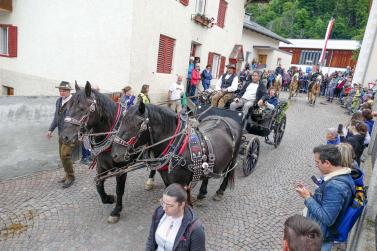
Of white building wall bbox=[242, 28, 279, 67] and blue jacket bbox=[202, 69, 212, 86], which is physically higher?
white building wall bbox=[242, 28, 279, 67]

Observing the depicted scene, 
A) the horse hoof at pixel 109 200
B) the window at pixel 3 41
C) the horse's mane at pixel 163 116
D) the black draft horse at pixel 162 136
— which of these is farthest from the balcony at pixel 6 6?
the horse's mane at pixel 163 116

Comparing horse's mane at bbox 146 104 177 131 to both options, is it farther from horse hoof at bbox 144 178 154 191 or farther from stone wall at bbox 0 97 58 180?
stone wall at bbox 0 97 58 180

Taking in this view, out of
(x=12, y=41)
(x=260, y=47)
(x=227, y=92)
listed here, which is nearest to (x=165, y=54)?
(x=227, y=92)

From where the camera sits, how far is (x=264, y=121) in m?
7.17

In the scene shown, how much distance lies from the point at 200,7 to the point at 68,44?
6.18m

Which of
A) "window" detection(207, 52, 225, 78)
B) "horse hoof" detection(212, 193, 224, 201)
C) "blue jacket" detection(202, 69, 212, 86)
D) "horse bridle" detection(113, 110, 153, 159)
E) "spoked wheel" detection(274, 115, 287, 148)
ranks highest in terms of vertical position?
"window" detection(207, 52, 225, 78)

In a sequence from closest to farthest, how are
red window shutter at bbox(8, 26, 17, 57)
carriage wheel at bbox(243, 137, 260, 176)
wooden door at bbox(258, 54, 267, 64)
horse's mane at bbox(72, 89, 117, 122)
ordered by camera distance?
horse's mane at bbox(72, 89, 117, 122) < carriage wheel at bbox(243, 137, 260, 176) < red window shutter at bbox(8, 26, 17, 57) < wooden door at bbox(258, 54, 267, 64)

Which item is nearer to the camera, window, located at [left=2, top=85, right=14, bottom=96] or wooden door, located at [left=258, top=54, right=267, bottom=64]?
window, located at [left=2, top=85, right=14, bottom=96]

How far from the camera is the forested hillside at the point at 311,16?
52.5 metres

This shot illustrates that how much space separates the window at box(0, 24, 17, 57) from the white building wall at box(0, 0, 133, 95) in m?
0.21

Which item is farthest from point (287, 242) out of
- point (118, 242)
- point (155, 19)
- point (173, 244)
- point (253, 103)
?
point (155, 19)

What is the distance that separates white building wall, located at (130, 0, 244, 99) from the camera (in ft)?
31.7

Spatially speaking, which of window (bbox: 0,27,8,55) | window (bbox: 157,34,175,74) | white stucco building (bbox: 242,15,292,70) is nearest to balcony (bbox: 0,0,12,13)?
window (bbox: 0,27,8,55)

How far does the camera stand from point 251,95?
22.8 ft
